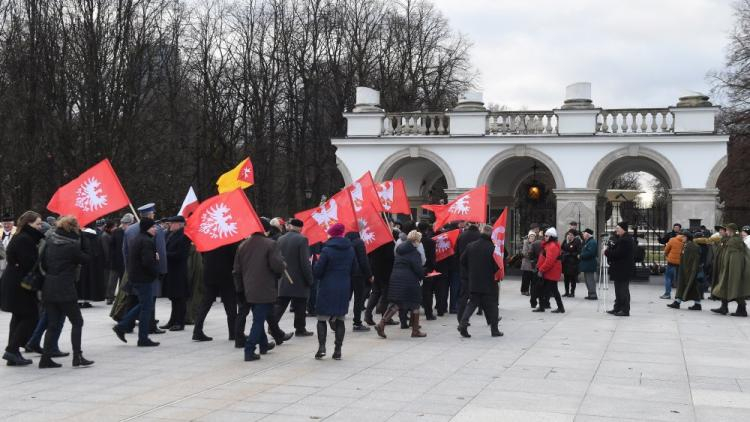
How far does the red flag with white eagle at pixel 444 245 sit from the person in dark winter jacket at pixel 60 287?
7588mm

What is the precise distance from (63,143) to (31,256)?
2529 centimetres

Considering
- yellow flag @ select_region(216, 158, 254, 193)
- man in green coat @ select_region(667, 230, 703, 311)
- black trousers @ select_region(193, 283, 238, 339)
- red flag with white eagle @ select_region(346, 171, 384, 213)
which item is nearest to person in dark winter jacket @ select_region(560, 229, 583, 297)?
man in green coat @ select_region(667, 230, 703, 311)

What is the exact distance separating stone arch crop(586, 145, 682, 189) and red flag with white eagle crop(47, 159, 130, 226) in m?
17.8

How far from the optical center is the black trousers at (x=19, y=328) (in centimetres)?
1113

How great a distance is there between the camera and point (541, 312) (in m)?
18.5

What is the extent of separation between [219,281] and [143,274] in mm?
1021

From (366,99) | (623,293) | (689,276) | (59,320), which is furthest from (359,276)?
(366,99)

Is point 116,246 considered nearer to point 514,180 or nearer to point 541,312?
point 541,312

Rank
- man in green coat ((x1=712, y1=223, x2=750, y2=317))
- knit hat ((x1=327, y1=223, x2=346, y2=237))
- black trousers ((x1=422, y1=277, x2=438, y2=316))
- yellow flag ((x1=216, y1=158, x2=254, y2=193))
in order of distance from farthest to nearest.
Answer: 1. man in green coat ((x1=712, y1=223, x2=750, y2=317))
2. black trousers ((x1=422, y1=277, x2=438, y2=316))
3. yellow flag ((x1=216, y1=158, x2=254, y2=193))
4. knit hat ((x1=327, y1=223, x2=346, y2=237))

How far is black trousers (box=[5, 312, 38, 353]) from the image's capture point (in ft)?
36.5

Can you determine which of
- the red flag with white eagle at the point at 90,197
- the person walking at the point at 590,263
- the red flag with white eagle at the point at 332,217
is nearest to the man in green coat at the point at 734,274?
the person walking at the point at 590,263

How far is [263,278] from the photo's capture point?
11773mm

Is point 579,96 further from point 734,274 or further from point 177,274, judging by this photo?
point 177,274

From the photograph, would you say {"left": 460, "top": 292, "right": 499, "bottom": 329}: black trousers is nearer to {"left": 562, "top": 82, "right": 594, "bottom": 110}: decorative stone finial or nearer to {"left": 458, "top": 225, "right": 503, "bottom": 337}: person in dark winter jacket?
{"left": 458, "top": 225, "right": 503, "bottom": 337}: person in dark winter jacket
